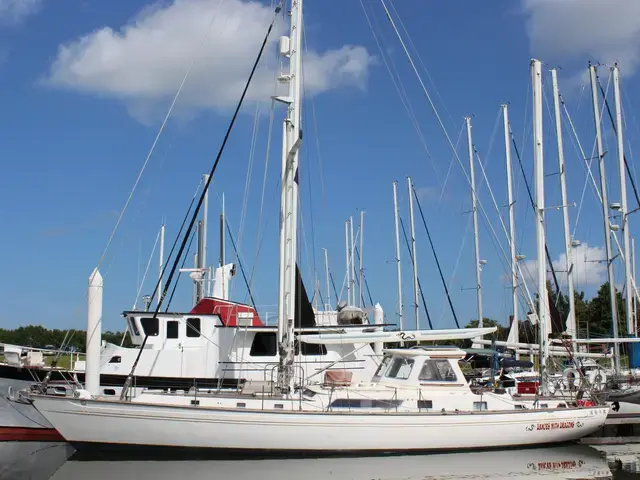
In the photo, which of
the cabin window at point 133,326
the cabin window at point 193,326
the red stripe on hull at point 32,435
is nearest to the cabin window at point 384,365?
the cabin window at point 193,326

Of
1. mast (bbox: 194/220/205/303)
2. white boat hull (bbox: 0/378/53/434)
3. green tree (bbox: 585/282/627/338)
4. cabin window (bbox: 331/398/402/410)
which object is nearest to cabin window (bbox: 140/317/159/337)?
mast (bbox: 194/220/205/303)

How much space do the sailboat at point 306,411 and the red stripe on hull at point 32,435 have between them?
2.31m

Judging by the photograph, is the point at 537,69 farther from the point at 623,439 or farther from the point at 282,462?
the point at 282,462

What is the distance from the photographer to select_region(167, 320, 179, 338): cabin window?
21.2 metres

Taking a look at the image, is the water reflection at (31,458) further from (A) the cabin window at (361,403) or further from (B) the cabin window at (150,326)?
(A) the cabin window at (361,403)

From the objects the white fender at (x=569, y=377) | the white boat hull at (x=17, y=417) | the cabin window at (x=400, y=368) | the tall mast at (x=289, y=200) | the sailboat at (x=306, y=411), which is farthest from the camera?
the white fender at (x=569, y=377)

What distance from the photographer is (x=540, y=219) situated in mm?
21297

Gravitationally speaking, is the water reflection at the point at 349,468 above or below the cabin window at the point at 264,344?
below

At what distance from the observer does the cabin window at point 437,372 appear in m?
17.4

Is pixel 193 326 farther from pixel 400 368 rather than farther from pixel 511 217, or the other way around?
pixel 511 217

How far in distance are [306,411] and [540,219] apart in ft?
33.7

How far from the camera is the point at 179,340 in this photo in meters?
21.2

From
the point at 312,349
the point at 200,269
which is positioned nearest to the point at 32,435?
the point at 312,349

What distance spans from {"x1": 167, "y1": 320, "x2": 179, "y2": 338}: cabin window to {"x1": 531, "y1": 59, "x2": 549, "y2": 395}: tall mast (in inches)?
433
